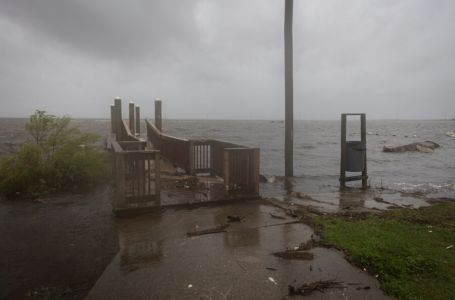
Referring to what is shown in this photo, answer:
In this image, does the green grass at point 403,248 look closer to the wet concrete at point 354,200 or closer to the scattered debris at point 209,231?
the wet concrete at point 354,200

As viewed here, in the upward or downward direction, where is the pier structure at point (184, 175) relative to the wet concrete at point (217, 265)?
upward

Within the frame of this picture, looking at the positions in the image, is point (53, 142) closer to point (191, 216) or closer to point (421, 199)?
point (191, 216)

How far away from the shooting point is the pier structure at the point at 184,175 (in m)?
6.43

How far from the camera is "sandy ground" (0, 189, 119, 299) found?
3.98 m

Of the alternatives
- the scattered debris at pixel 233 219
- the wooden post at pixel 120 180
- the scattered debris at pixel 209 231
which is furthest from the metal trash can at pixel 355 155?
the wooden post at pixel 120 180

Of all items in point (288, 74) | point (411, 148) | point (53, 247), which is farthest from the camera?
point (411, 148)

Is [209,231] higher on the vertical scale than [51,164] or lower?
lower

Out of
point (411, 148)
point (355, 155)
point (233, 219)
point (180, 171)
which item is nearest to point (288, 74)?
point (355, 155)

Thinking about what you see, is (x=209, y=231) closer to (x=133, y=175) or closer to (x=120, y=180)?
(x=120, y=180)

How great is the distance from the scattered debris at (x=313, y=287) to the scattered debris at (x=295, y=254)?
0.64m

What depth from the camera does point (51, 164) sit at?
9.68m

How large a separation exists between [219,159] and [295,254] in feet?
17.6

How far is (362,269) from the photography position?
4109 mm

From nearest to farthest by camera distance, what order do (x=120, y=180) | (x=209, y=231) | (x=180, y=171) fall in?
(x=209, y=231)
(x=120, y=180)
(x=180, y=171)
